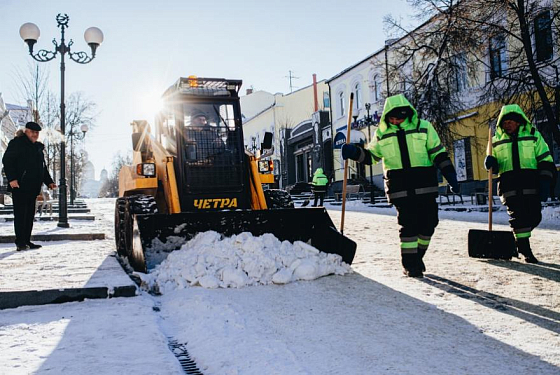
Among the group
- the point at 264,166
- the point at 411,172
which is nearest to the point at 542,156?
the point at 411,172

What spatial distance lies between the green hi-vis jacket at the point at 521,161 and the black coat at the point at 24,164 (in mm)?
6468

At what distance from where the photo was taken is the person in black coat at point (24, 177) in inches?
302

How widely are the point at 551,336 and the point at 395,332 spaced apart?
36.8 inches

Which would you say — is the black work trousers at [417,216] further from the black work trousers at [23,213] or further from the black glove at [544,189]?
the black work trousers at [23,213]

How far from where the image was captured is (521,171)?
6332mm

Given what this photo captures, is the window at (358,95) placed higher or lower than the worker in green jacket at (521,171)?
higher

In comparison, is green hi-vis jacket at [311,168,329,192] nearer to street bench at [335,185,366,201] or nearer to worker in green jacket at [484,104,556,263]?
street bench at [335,185,366,201]

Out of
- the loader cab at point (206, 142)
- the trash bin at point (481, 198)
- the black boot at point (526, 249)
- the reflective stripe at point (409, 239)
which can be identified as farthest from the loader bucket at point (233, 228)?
the trash bin at point (481, 198)

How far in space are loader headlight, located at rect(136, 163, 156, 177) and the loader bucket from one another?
1.27 m

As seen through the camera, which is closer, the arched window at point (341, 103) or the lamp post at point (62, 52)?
the lamp post at point (62, 52)

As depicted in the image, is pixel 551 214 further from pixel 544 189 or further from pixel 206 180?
pixel 206 180

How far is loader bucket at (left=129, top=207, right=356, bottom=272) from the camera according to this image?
570cm

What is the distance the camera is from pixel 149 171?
→ 7016mm

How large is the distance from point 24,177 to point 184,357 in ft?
19.1
